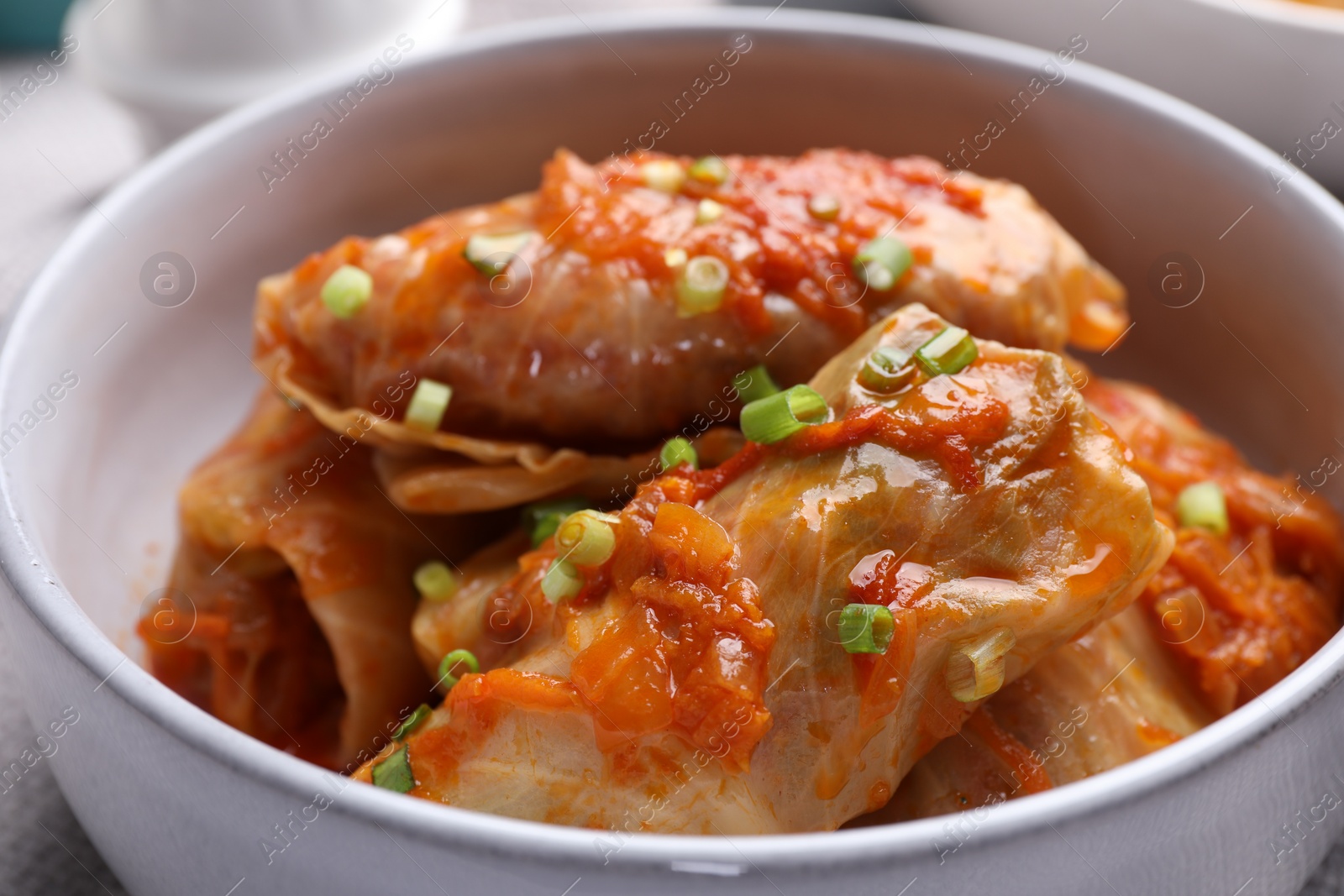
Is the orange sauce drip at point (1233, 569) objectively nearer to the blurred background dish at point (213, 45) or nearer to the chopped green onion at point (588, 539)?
the chopped green onion at point (588, 539)

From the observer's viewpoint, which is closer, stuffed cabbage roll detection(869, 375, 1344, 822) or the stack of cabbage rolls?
the stack of cabbage rolls

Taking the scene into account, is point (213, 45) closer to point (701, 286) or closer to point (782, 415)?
point (701, 286)

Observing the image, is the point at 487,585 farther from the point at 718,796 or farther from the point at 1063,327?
the point at 1063,327

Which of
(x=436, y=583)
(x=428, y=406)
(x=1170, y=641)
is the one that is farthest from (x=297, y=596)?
(x=1170, y=641)

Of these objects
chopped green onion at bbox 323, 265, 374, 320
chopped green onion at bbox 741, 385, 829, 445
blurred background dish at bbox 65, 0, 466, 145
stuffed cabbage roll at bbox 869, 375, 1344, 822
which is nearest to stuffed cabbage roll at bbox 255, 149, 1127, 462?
chopped green onion at bbox 323, 265, 374, 320

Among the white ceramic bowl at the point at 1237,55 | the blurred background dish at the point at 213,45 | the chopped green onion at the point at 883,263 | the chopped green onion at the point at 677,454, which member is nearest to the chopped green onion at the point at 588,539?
the chopped green onion at the point at 677,454

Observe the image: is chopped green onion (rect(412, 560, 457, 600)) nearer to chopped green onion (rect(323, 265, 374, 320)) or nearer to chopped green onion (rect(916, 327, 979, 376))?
chopped green onion (rect(323, 265, 374, 320))
